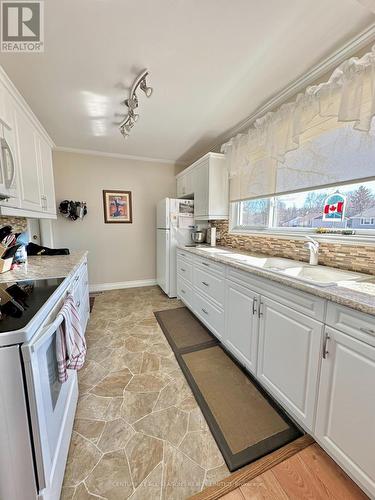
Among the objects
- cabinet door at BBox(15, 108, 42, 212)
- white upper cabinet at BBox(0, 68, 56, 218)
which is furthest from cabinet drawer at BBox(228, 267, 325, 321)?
cabinet door at BBox(15, 108, 42, 212)

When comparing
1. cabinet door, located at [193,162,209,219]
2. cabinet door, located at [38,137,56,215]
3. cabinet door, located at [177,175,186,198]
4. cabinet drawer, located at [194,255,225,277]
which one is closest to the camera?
cabinet drawer, located at [194,255,225,277]

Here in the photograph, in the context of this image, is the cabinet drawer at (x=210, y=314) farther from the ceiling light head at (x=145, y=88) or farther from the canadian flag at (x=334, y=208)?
the ceiling light head at (x=145, y=88)

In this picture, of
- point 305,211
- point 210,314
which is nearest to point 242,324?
point 210,314

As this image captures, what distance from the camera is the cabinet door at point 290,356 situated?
43.0 inches

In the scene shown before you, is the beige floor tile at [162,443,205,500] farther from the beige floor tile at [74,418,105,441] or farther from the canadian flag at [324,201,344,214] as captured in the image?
the canadian flag at [324,201,344,214]

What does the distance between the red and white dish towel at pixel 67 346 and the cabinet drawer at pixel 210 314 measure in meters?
1.27

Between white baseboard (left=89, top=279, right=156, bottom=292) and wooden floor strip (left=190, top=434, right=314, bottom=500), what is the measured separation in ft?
10.4

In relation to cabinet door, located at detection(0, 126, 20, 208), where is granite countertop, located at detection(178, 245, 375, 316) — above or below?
below

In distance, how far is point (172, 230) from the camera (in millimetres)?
3207

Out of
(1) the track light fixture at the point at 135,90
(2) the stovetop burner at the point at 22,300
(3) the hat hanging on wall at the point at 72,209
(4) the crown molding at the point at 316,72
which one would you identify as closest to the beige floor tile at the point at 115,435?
(2) the stovetop burner at the point at 22,300

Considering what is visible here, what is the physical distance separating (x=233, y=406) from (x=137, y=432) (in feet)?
2.13

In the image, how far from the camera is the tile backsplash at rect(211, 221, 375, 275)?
54.7 inches

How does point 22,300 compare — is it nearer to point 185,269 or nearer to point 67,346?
point 67,346

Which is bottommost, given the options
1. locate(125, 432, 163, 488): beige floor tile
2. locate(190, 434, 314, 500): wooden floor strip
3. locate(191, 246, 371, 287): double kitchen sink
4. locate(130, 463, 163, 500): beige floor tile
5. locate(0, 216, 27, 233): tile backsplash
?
locate(125, 432, 163, 488): beige floor tile
